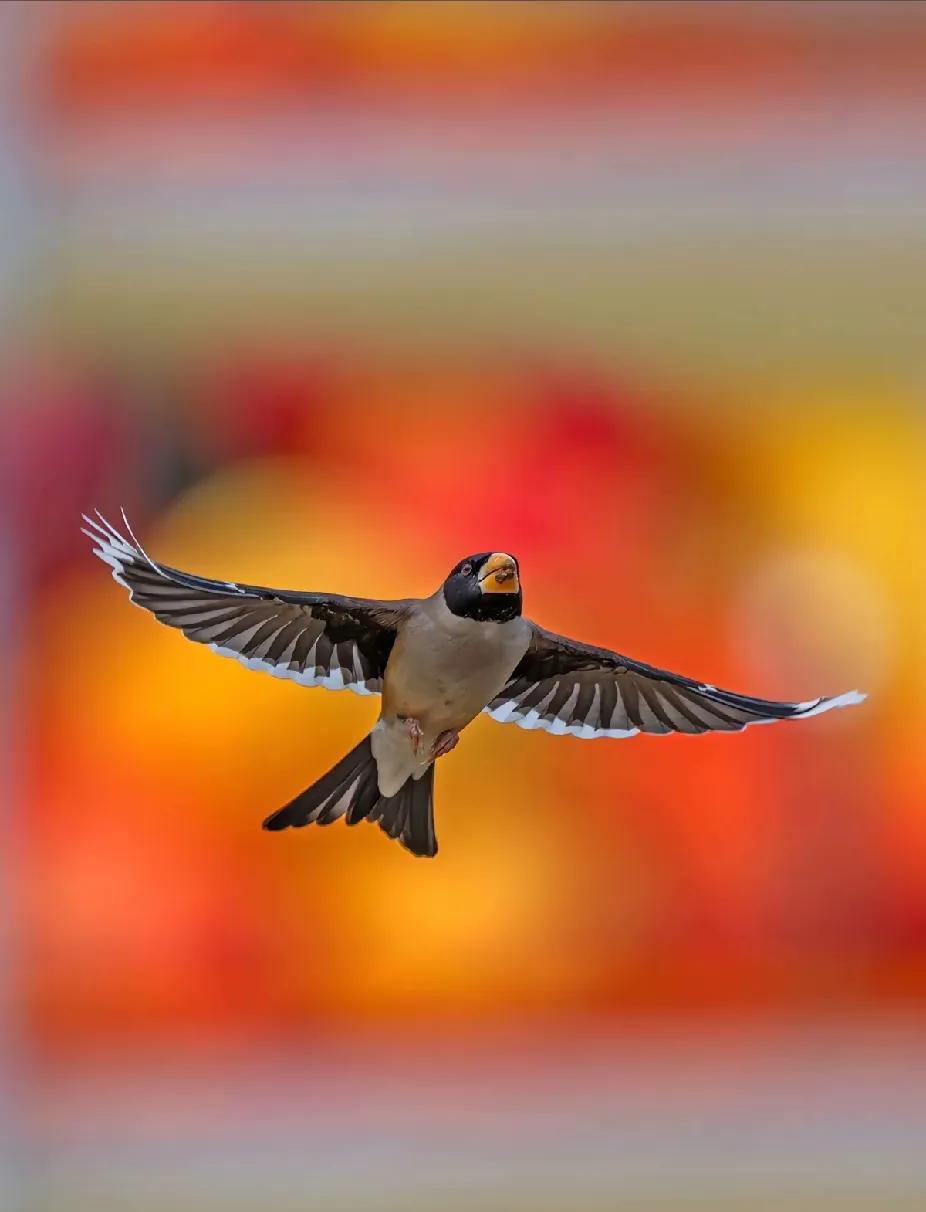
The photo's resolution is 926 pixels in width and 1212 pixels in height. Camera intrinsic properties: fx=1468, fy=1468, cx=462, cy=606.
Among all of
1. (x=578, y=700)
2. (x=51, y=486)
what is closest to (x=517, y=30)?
(x=51, y=486)

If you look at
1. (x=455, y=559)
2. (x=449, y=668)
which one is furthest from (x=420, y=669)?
(x=455, y=559)

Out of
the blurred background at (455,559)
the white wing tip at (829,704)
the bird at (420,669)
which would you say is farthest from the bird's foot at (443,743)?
the blurred background at (455,559)

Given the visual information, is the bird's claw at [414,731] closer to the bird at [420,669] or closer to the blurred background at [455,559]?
the bird at [420,669]

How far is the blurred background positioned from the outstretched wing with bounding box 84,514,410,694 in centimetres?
117

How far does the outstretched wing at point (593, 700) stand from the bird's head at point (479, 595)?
3.4 inches

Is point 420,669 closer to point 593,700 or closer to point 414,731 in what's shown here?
point 414,731

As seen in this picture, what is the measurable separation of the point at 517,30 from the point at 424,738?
1924 mm

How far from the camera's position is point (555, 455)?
91.4 inches

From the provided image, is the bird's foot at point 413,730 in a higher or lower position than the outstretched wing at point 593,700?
lower

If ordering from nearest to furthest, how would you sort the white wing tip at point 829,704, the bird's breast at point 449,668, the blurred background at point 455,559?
the white wing tip at point 829,704 < the bird's breast at point 449,668 < the blurred background at point 455,559

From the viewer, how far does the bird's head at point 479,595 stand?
781 mm

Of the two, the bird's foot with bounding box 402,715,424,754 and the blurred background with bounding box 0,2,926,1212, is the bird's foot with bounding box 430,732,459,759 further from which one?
the blurred background with bounding box 0,2,926,1212

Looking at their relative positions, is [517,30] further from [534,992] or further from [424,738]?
[424,738]

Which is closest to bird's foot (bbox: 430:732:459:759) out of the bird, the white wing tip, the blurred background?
the bird
